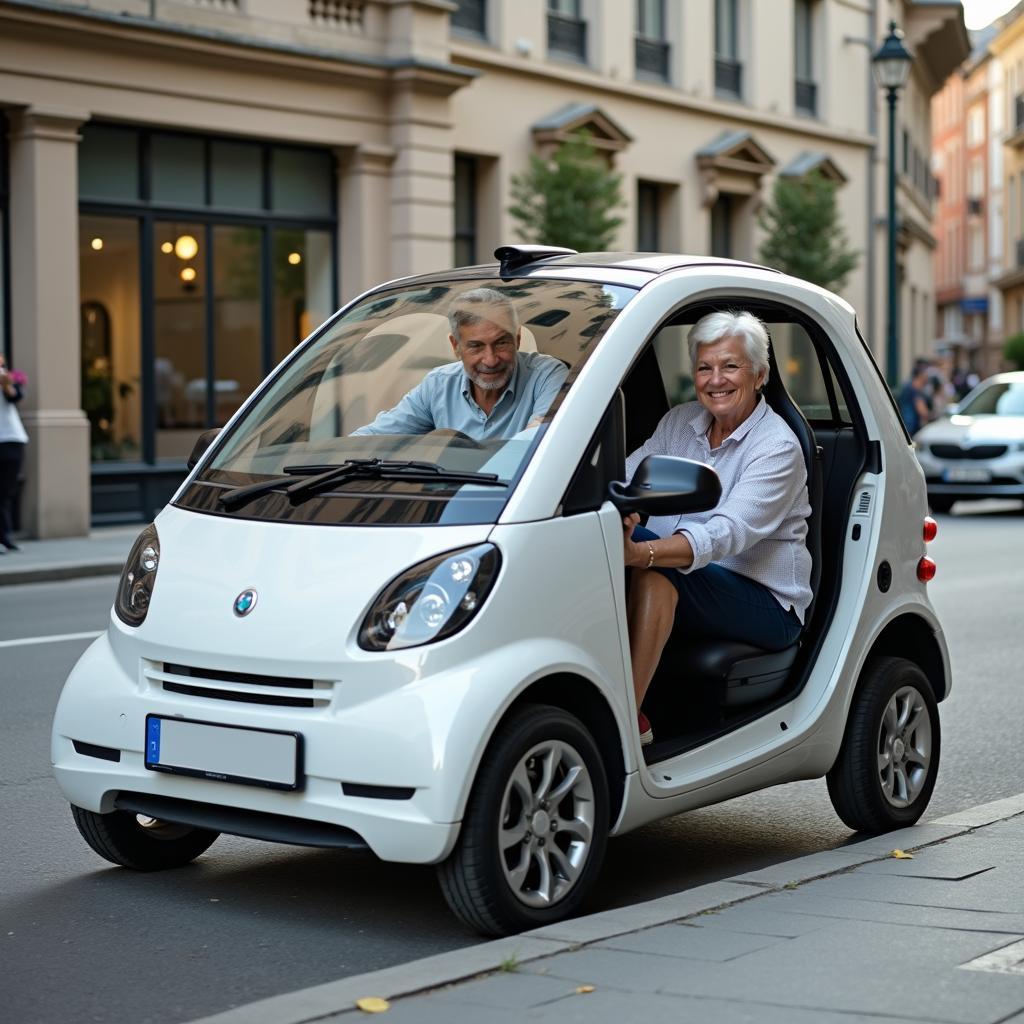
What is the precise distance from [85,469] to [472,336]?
13.7 metres

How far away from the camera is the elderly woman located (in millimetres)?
5770

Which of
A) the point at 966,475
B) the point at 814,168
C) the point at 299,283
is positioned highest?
the point at 814,168

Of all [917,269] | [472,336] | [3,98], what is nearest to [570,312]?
[472,336]

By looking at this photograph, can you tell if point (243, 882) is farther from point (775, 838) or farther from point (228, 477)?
point (775, 838)

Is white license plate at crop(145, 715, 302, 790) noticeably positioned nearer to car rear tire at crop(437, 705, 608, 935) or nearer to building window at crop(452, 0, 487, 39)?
car rear tire at crop(437, 705, 608, 935)

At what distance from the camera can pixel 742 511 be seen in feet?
18.9

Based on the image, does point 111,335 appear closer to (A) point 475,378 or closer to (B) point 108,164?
(B) point 108,164

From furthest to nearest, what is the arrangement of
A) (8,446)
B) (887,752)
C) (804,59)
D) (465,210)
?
1. (804,59)
2. (465,210)
3. (8,446)
4. (887,752)

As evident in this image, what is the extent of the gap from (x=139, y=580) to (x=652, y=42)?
24433mm

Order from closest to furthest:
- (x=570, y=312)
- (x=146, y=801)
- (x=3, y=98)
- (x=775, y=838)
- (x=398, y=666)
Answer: (x=398, y=666) < (x=146, y=801) < (x=570, y=312) < (x=775, y=838) < (x=3, y=98)

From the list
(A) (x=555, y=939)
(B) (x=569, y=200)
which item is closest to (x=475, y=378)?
(A) (x=555, y=939)

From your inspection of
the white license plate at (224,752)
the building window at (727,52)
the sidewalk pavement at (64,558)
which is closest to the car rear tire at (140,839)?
the white license plate at (224,752)

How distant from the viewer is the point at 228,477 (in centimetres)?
565

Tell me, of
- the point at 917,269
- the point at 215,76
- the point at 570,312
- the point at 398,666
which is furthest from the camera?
the point at 917,269
